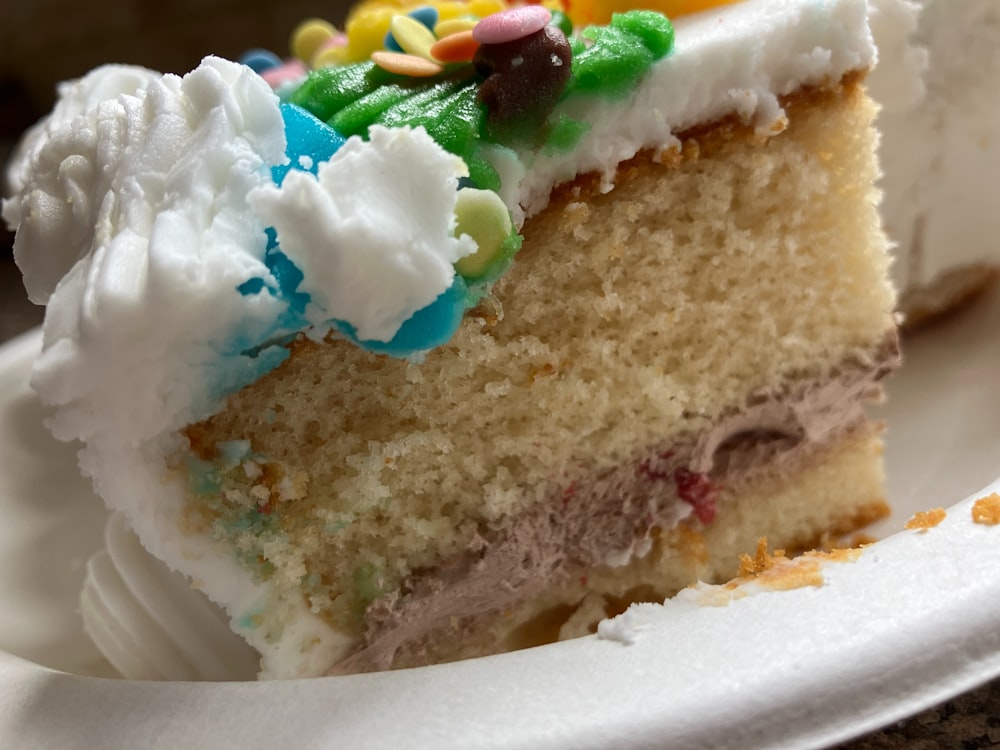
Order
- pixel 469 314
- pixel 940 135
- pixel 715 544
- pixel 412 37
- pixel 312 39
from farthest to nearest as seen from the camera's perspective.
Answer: pixel 312 39
pixel 940 135
pixel 715 544
pixel 412 37
pixel 469 314

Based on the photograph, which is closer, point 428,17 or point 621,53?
point 621,53

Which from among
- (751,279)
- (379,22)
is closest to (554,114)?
(751,279)

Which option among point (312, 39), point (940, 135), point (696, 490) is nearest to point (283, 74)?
point (312, 39)

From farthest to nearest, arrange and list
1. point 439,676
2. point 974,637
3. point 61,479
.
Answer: point 61,479 → point 439,676 → point 974,637

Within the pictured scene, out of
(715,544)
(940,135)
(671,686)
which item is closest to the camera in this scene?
(671,686)

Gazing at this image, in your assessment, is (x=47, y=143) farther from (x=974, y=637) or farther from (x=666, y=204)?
(x=974, y=637)

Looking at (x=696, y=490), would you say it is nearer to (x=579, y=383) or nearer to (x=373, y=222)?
(x=579, y=383)
